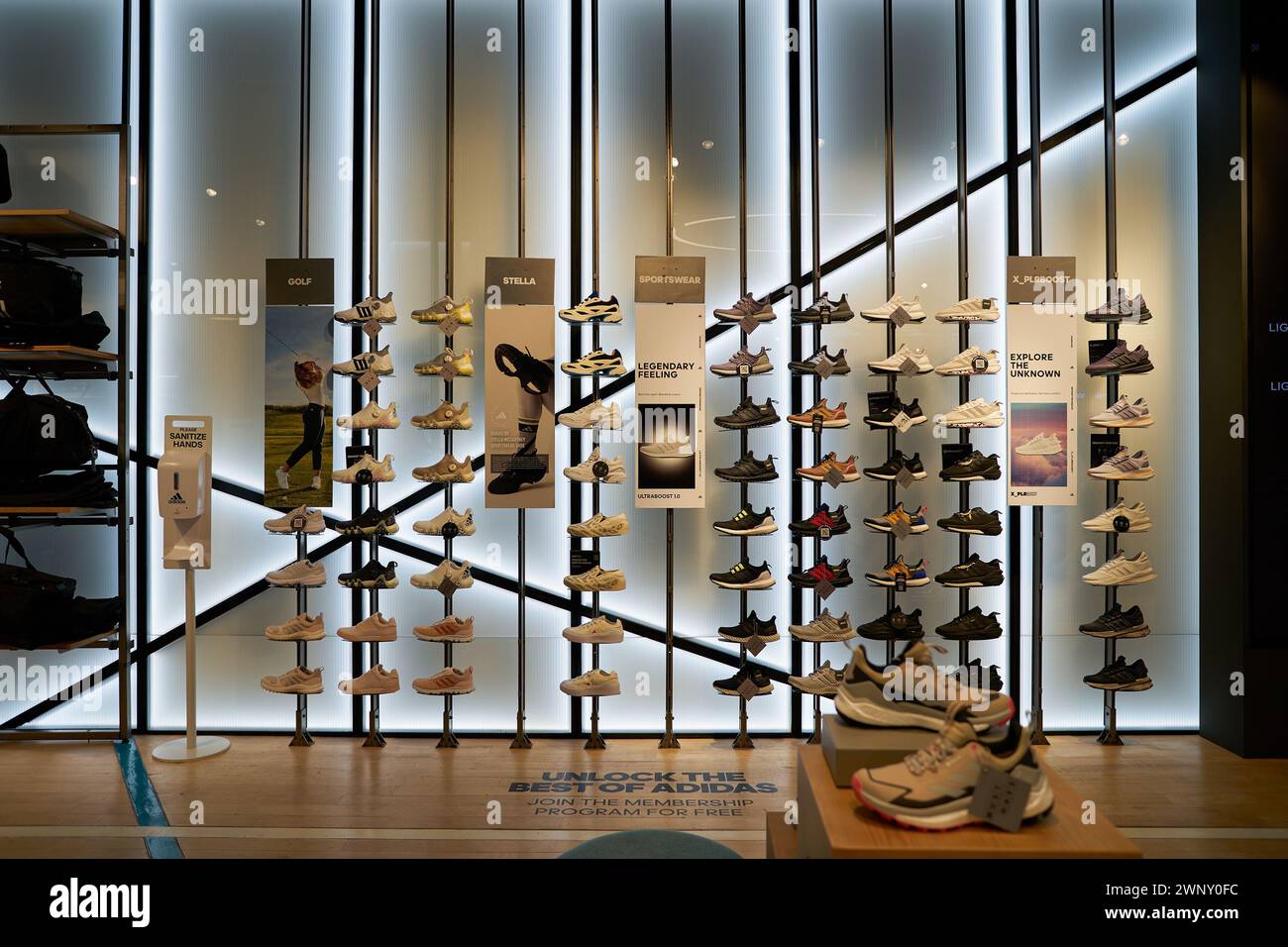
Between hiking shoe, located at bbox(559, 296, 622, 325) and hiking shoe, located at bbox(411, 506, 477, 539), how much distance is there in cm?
120

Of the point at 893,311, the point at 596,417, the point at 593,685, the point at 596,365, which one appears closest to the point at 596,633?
the point at 593,685

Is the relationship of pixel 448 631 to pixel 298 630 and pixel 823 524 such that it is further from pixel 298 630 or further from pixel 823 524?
pixel 823 524

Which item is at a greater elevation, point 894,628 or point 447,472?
point 447,472

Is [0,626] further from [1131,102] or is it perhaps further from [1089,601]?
[1131,102]

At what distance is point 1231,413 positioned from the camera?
4.80 metres

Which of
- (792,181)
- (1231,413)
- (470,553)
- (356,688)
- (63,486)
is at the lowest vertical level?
(356,688)

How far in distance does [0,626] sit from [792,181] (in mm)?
4935

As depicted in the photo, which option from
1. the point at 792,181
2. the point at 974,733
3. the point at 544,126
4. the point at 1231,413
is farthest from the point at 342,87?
the point at 1231,413

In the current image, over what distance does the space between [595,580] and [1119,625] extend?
9.37ft

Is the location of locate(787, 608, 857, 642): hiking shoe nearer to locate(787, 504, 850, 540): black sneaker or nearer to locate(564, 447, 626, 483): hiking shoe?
locate(787, 504, 850, 540): black sneaker

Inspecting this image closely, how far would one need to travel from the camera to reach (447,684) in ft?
15.7

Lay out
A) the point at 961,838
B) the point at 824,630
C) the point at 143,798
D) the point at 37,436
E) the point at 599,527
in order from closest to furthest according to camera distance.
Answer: the point at 961,838
the point at 143,798
the point at 37,436
the point at 824,630
the point at 599,527

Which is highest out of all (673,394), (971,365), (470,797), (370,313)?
(370,313)

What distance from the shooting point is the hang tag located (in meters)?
1.88
